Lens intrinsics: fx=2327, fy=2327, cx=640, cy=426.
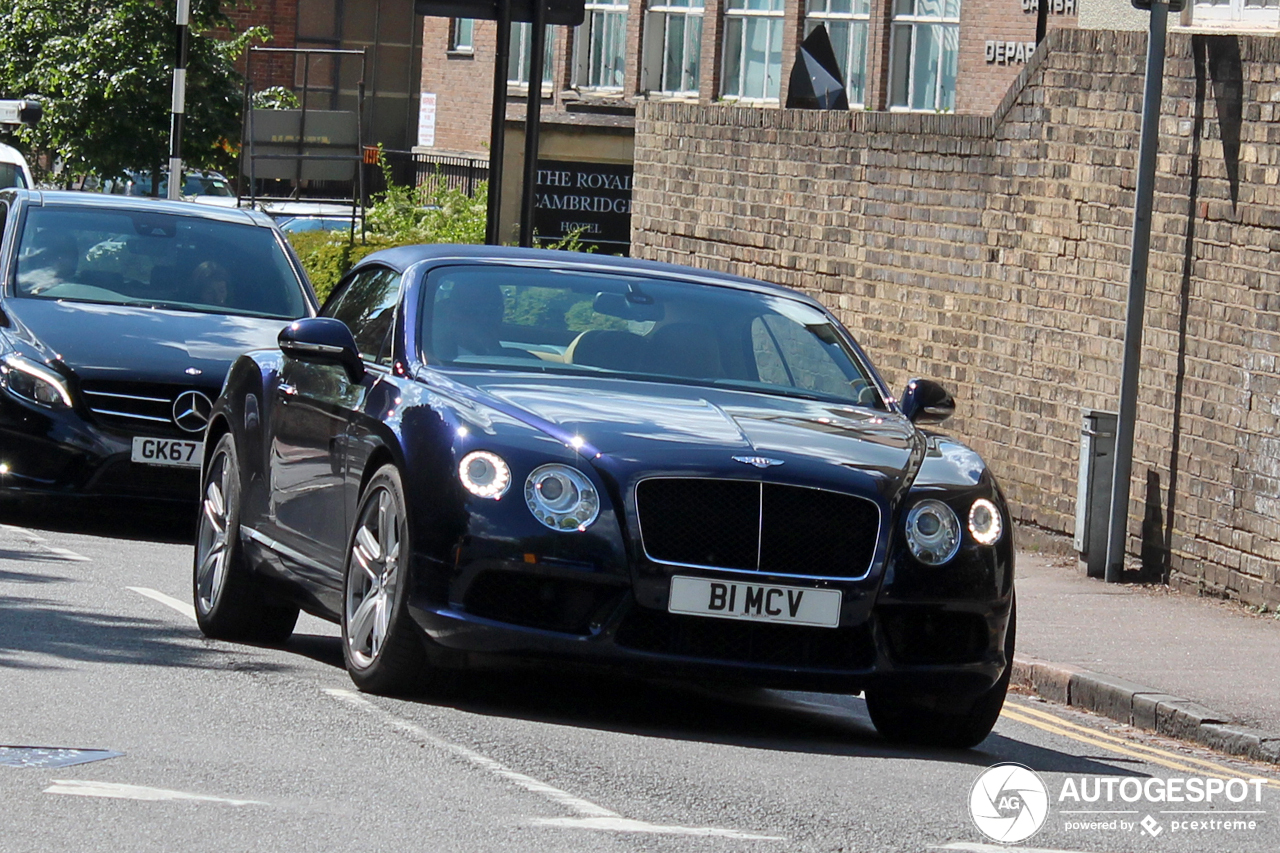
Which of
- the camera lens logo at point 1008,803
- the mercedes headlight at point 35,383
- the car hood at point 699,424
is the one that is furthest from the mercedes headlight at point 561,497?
the mercedes headlight at point 35,383

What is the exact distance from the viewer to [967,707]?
24.9 feet

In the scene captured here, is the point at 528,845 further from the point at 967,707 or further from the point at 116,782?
the point at 967,707

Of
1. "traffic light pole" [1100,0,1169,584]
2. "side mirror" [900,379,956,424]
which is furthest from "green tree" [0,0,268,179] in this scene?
"side mirror" [900,379,956,424]

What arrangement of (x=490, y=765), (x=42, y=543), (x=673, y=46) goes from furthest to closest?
(x=673, y=46) → (x=42, y=543) → (x=490, y=765)

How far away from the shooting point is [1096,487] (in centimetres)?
1329

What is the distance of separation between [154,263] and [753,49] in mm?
25328

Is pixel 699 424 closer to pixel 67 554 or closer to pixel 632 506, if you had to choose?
pixel 632 506

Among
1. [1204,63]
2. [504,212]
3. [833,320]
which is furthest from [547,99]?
[833,320]

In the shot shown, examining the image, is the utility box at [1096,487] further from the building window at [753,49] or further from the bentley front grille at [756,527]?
the building window at [753,49]

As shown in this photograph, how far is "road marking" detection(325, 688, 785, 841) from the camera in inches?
229

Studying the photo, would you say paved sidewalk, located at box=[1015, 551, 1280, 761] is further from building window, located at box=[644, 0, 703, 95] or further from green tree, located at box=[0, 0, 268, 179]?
building window, located at box=[644, 0, 703, 95]

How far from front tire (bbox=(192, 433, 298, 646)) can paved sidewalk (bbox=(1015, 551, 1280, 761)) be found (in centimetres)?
324

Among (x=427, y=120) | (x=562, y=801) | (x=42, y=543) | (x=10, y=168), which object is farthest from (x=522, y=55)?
(x=562, y=801)

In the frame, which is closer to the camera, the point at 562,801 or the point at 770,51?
the point at 562,801
